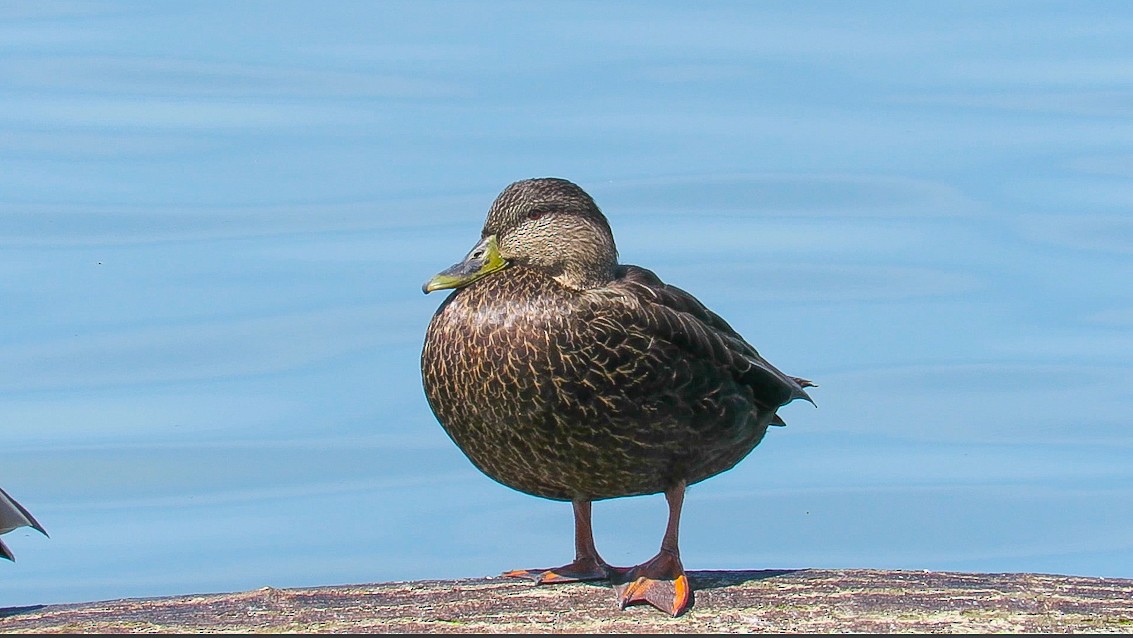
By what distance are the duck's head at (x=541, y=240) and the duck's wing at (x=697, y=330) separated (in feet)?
0.35

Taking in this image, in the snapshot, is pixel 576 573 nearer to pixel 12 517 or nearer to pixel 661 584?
pixel 661 584

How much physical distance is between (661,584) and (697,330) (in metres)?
0.71

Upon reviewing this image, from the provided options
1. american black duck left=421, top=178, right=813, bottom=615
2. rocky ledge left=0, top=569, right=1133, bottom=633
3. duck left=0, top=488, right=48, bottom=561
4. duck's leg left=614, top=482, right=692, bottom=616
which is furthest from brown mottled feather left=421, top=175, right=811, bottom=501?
duck left=0, top=488, right=48, bottom=561

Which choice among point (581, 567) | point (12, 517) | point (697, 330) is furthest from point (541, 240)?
point (12, 517)

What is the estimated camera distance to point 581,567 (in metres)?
6.32

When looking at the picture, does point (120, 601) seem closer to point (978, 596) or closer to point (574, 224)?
point (574, 224)

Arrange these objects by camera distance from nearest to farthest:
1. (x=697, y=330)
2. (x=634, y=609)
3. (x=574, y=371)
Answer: (x=574, y=371) → (x=634, y=609) → (x=697, y=330)

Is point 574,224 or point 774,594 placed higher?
point 574,224

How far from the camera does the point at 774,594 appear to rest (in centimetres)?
607

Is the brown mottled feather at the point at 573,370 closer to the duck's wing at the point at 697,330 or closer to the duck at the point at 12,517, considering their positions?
the duck's wing at the point at 697,330

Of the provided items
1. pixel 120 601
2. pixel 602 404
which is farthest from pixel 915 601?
pixel 120 601

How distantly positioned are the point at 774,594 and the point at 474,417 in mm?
955

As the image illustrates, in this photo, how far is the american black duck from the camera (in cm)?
590

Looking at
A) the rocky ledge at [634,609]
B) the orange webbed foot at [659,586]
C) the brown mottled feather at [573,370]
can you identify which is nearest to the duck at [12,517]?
the rocky ledge at [634,609]
